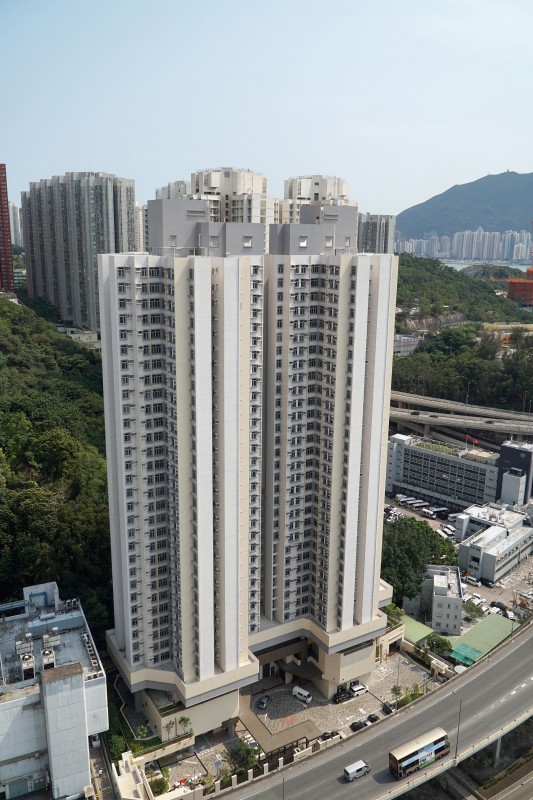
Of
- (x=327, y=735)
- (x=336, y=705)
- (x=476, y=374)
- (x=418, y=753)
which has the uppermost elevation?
(x=476, y=374)

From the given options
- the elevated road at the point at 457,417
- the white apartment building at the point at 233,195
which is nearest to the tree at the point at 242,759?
the white apartment building at the point at 233,195

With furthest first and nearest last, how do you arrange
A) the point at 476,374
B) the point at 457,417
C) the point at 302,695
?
the point at 476,374
the point at 457,417
the point at 302,695

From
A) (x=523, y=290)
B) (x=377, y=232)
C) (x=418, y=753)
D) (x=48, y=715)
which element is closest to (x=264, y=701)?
(x=418, y=753)

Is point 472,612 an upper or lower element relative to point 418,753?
lower

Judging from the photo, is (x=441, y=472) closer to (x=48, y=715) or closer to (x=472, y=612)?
(x=472, y=612)

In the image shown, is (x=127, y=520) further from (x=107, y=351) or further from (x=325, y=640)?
(x=325, y=640)

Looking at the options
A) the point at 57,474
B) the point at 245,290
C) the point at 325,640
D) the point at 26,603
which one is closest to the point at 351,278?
the point at 245,290

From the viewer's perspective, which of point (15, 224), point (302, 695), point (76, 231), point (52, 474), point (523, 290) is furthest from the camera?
point (15, 224)

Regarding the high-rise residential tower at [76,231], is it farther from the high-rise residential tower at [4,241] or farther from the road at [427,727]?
the road at [427,727]
